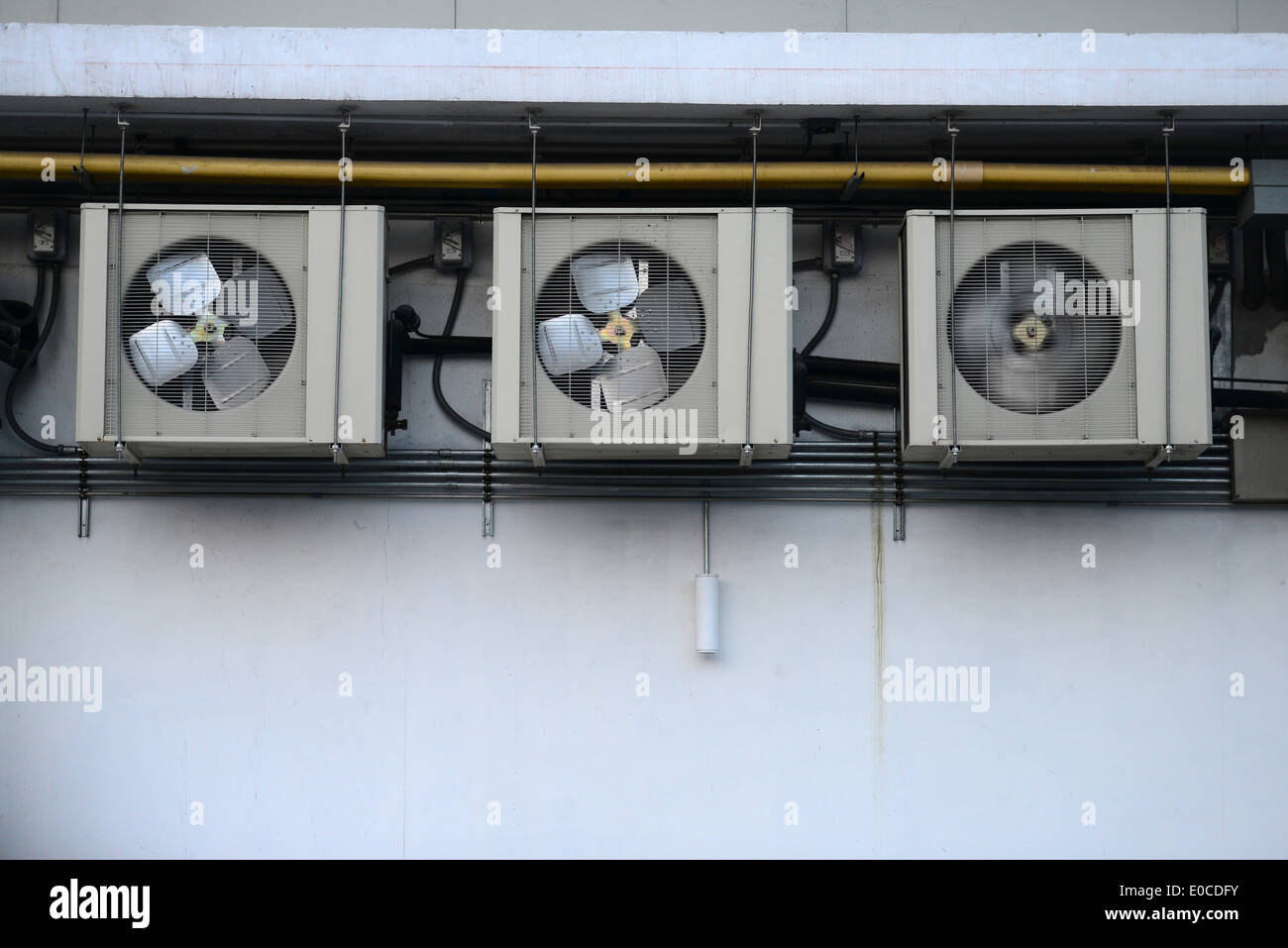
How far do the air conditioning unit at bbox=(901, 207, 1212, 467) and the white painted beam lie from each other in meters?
0.44

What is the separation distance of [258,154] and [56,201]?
2.54 ft

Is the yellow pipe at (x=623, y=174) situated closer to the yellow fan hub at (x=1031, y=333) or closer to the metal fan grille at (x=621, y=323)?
the metal fan grille at (x=621, y=323)

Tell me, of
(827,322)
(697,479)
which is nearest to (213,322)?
(697,479)

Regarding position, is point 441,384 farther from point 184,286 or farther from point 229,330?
point 184,286

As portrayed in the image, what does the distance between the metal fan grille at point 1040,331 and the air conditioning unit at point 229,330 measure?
194cm

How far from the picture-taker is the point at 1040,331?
13.3 feet

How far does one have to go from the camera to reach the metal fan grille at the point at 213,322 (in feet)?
13.1

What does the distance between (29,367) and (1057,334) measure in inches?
145

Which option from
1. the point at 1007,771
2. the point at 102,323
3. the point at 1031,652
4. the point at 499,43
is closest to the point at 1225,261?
the point at 1031,652

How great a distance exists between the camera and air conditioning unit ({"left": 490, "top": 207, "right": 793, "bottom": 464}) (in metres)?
4.00

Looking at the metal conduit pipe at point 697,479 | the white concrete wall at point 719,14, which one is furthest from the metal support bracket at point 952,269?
the white concrete wall at point 719,14

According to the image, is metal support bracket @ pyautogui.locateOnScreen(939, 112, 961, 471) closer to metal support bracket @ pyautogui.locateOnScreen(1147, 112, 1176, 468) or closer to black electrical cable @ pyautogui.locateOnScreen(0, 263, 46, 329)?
metal support bracket @ pyautogui.locateOnScreen(1147, 112, 1176, 468)

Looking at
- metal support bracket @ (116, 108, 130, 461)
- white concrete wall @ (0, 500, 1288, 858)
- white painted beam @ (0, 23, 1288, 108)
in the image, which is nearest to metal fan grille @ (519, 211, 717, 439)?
white painted beam @ (0, 23, 1288, 108)

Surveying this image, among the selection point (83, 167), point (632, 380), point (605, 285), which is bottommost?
point (632, 380)
